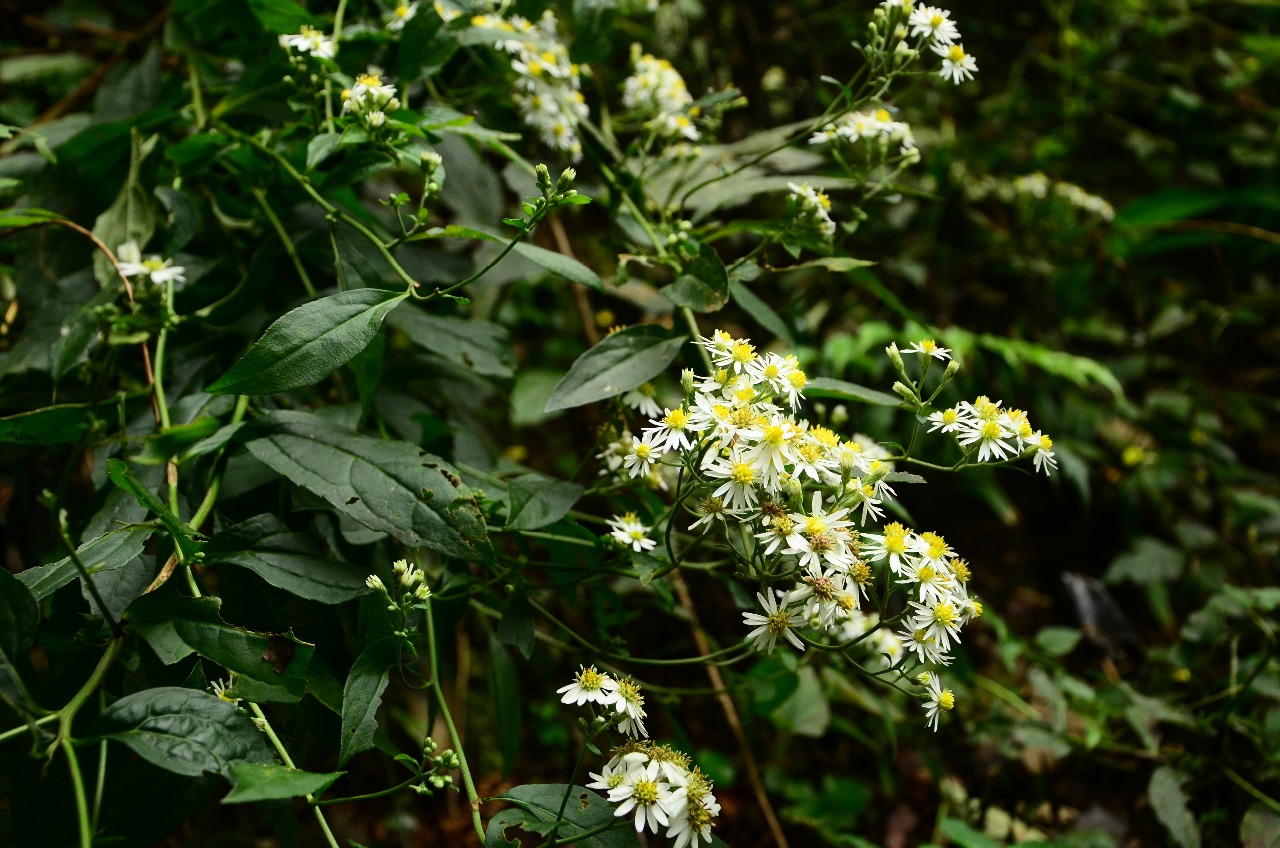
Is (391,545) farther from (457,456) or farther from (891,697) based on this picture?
(891,697)

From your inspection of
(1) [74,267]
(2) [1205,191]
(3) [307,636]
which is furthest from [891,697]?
(2) [1205,191]

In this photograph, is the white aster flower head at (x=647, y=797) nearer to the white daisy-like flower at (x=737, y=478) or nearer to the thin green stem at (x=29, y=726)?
the white daisy-like flower at (x=737, y=478)

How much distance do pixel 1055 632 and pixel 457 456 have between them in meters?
1.30

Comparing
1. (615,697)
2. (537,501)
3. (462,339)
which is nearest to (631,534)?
(537,501)

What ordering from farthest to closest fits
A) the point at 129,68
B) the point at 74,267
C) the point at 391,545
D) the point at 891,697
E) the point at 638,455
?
the point at 891,697 → the point at 129,68 → the point at 74,267 → the point at 391,545 → the point at 638,455

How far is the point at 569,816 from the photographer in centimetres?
80

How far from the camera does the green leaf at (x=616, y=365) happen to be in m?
1.00

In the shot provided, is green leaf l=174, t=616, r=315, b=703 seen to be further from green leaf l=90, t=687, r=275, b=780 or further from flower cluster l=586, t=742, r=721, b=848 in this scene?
flower cluster l=586, t=742, r=721, b=848

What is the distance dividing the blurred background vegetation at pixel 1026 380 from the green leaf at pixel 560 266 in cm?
31

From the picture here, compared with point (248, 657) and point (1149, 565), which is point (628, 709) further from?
point (1149, 565)

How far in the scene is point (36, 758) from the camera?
717mm

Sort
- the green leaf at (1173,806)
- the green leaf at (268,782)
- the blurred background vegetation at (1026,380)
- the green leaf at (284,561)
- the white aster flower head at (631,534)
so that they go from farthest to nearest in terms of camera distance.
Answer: the blurred background vegetation at (1026,380)
the green leaf at (1173,806)
the white aster flower head at (631,534)
the green leaf at (284,561)
the green leaf at (268,782)

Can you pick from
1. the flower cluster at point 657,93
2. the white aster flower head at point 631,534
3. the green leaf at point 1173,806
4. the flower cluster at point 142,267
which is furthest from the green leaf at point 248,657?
the green leaf at point 1173,806

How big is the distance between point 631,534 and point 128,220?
856 millimetres
